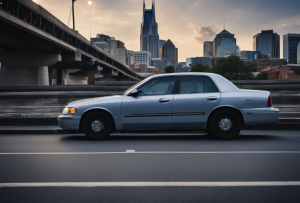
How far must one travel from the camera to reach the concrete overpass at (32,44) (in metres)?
26.5

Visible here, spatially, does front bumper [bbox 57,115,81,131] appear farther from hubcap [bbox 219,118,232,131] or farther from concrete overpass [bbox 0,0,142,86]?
concrete overpass [bbox 0,0,142,86]

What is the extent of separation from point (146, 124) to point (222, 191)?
173 inches

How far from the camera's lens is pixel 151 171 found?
5.01 m

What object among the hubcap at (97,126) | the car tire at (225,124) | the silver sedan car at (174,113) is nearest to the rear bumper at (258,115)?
the silver sedan car at (174,113)

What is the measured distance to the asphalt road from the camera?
12.7 feet

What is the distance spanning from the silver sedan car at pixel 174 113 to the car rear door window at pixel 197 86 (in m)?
0.10

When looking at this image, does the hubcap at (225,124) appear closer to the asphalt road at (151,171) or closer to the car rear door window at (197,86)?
the asphalt road at (151,171)

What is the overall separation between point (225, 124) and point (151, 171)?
3690 mm

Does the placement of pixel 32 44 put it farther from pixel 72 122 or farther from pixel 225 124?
pixel 225 124

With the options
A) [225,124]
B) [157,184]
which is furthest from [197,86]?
[157,184]

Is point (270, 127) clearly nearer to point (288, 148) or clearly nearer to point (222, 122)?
point (222, 122)

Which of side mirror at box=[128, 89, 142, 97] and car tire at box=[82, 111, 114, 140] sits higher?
side mirror at box=[128, 89, 142, 97]

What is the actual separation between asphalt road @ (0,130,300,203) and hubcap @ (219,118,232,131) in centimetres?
38

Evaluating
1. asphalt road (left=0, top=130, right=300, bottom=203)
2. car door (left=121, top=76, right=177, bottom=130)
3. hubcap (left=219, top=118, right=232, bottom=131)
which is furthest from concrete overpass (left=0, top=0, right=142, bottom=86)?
hubcap (left=219, top=118, right=232, bottom=131)
